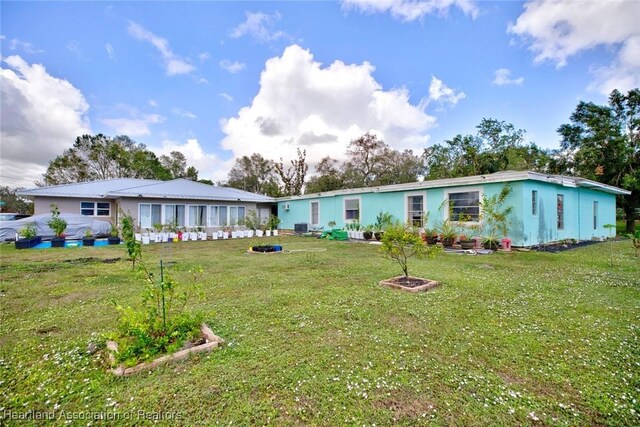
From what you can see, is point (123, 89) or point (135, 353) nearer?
point (135, 353)

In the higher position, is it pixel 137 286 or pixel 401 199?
pixel 401 199

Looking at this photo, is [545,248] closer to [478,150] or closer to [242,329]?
[242,329]

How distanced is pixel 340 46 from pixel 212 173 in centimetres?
3149

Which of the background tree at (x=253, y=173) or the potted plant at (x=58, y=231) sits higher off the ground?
the background tree at (x=253, y=173)

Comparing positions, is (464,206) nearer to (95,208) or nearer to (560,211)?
(560,211)

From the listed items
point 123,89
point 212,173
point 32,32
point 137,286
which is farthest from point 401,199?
point 212,173

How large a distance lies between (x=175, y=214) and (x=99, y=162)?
68.8 ft

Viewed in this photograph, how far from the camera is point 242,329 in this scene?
3.33m

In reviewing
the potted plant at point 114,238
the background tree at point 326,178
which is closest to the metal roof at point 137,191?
the potted plant at point 114,238

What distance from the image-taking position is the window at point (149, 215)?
584 inches

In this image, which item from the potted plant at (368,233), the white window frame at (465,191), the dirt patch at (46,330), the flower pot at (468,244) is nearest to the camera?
the dirt patch at (46,330)

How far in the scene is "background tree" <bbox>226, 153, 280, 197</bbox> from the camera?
124ft

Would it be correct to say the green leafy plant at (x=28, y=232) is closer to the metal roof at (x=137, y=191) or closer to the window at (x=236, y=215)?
the metal roof at (x=137, y=191)

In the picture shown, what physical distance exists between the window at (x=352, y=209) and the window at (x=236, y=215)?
250 inches
